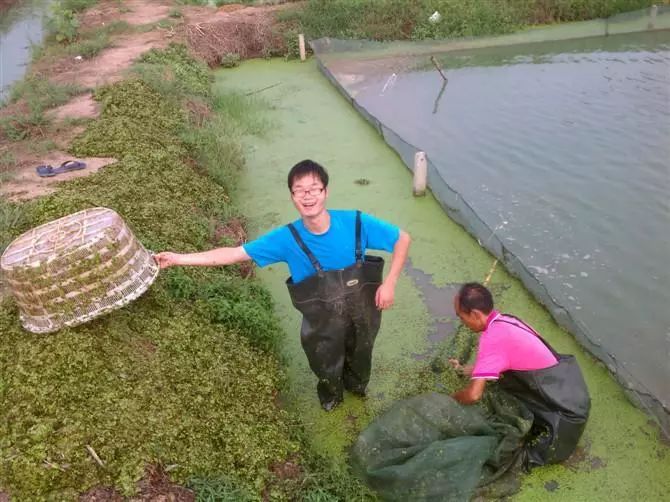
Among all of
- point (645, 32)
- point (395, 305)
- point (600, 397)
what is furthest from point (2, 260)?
point (645, 32)

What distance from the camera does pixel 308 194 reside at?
2.54m

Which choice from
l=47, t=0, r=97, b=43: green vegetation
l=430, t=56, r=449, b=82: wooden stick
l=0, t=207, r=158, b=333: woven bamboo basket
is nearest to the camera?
l=0, t=207, r=158, b=333: woven bamboo basket

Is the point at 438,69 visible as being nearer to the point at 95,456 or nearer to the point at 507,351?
the point at 507,351

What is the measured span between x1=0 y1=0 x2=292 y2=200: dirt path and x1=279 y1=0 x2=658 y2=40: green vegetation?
923 millimetres

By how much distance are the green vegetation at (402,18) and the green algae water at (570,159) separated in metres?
0.77

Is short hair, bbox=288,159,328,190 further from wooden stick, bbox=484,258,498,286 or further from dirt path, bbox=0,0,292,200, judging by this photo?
dirt path, bbox=0,0,292,200

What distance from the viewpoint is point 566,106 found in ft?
26.5

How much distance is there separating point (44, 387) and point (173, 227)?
6.34ft

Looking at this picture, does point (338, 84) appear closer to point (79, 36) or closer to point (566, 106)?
point (566, 106)

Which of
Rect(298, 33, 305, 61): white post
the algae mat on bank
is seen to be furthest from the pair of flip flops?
Rect(298, 33, 305, 61): white post

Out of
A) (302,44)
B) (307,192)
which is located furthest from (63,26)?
(307,192)

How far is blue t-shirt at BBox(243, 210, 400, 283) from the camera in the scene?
2.69m

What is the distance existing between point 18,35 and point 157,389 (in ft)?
47.3

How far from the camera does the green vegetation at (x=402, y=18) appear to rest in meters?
11.1
